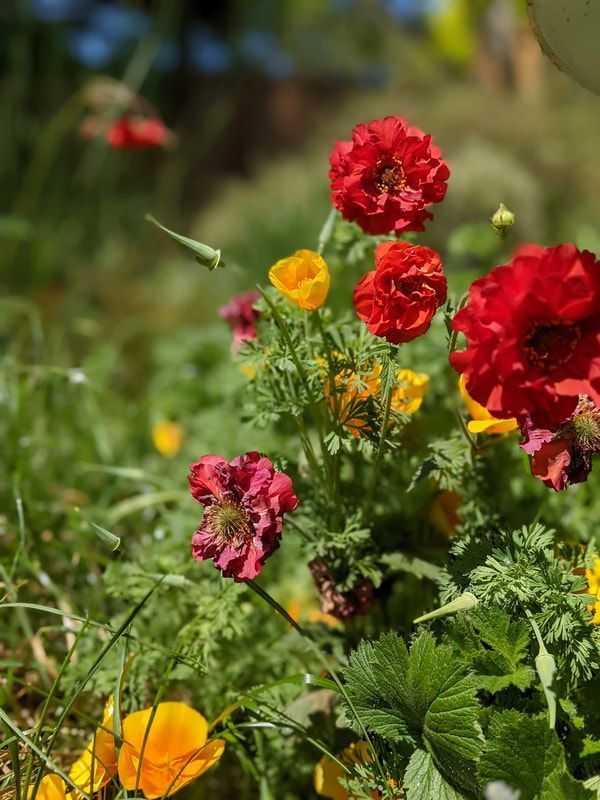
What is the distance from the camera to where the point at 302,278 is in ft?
2.43

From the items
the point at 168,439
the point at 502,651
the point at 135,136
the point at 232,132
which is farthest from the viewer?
the point at 232,132

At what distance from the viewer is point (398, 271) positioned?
67 centimetres

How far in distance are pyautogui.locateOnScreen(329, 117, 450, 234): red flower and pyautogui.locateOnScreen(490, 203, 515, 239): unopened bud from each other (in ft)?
0.21

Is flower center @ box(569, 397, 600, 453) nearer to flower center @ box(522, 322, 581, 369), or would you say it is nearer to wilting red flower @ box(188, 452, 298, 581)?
flower center @ box(522, 322, 581, 369)

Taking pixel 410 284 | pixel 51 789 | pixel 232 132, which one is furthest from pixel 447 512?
pixel 232 132

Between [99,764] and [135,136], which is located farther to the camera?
[135,136]

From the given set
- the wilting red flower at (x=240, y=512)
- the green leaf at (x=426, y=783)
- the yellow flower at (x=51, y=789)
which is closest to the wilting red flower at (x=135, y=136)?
the wilting red flower at (x=240, y=512)

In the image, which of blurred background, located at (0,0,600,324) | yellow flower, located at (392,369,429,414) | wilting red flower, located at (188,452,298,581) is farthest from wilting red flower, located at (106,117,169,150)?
wilting red flower, located at (188,452,298,581)

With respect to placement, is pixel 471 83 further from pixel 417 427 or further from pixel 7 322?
pixel 417 427

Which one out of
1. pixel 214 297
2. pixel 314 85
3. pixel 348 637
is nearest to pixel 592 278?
pixel 348 637

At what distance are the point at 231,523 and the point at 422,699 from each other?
0.79 ft

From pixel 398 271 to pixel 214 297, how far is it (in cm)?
219

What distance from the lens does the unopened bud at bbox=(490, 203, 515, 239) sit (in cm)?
69

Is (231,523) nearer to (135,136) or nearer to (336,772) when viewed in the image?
(336,772)
